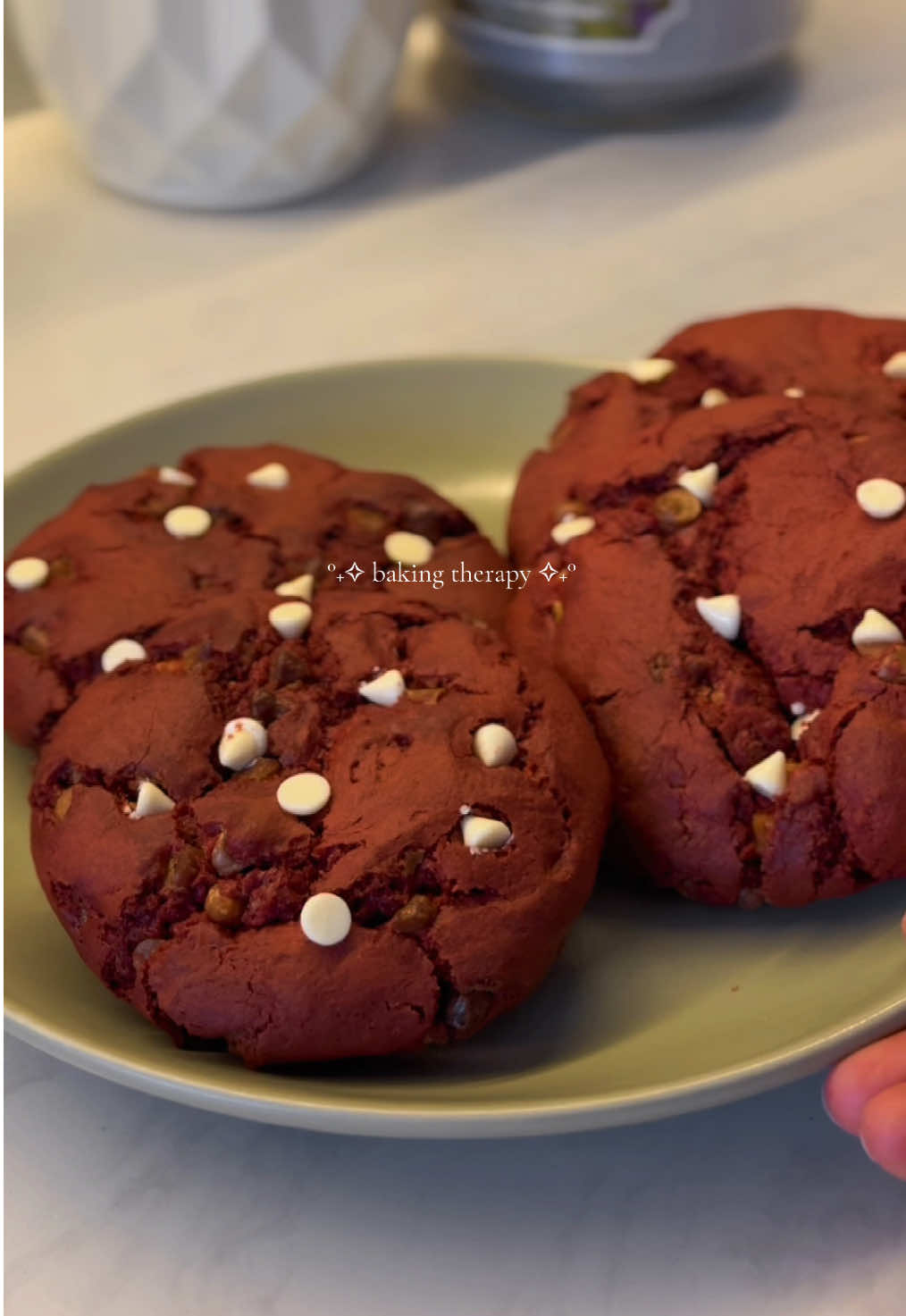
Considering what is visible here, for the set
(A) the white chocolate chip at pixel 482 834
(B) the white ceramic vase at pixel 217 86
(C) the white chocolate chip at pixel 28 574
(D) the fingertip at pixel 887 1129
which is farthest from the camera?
(B) the white ceramic vase at pixel 217 86

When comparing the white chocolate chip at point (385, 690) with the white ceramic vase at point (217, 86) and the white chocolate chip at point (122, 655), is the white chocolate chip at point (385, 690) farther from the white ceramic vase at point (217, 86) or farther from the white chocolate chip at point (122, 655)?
the white ceramic vase at point (217, 86)

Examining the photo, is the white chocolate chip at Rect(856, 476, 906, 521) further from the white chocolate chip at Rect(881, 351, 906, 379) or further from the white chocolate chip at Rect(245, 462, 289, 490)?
the white chocolate chip at Rect(245, 462, 289, 490)

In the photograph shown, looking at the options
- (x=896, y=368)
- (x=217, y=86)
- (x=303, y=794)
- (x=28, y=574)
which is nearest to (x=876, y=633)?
(x=896, y=368)

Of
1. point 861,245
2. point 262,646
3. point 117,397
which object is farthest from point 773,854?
point 861,245

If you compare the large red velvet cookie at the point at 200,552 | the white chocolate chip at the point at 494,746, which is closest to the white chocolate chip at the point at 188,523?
the large red velvet cookie at the point at 200,552

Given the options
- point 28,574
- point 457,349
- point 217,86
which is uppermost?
point 217,86

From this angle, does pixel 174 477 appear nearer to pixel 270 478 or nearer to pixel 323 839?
pixel 270 478
